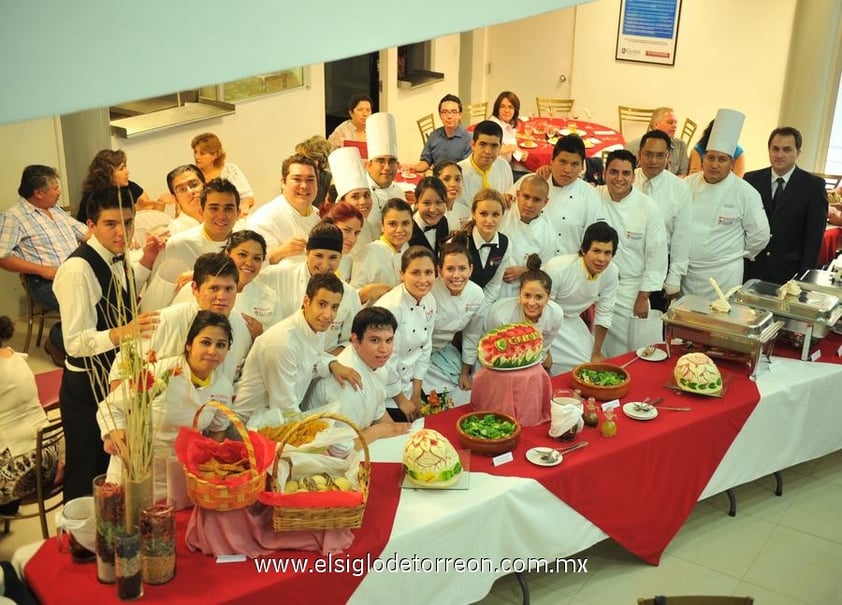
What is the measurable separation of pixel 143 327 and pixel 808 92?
6749mm

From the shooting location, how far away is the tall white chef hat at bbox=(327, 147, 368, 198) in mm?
4324

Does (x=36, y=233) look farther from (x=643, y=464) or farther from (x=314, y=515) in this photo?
(x=643, y=464)

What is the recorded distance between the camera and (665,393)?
12.2 ft

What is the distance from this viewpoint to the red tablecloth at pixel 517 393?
11.1ft

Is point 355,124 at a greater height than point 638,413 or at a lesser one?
greater

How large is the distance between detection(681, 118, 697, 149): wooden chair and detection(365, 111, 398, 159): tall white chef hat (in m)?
4.48

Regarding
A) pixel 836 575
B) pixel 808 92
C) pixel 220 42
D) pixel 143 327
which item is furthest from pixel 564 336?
pixel 808 92

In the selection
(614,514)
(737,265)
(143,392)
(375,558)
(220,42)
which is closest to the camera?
(220,42)

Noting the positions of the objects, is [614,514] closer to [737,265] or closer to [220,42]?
[737,265]

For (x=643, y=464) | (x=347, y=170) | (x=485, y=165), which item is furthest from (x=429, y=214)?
(x=643, y=464)

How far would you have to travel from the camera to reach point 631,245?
15.5 feet

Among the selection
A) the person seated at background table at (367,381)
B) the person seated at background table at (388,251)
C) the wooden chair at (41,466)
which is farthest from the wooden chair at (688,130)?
the wooden chair at (41,466)

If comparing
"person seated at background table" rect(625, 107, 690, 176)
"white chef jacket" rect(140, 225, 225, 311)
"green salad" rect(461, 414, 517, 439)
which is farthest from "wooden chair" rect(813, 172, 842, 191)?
"white chef jacket" rect(140, 225, 225, 311)

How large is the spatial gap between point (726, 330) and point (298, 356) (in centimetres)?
186
